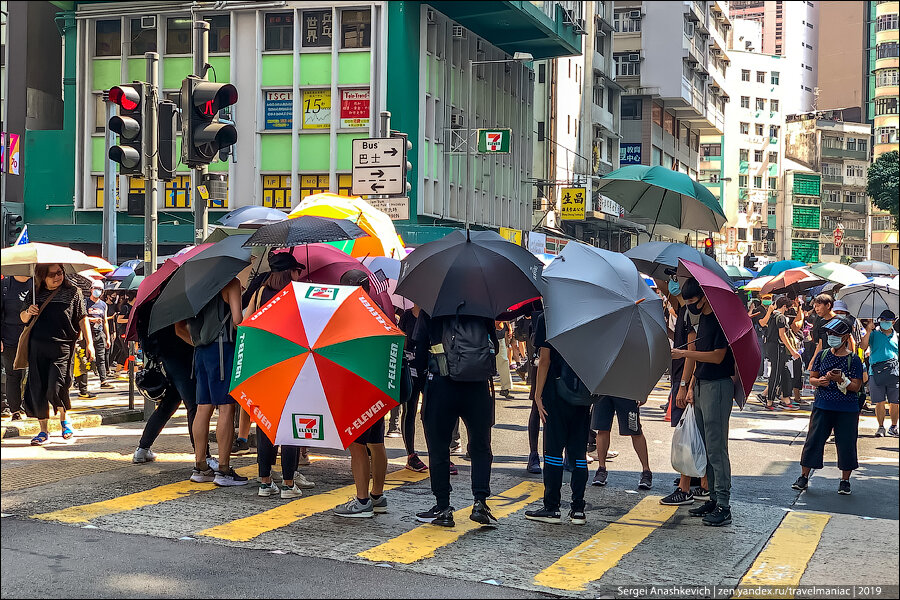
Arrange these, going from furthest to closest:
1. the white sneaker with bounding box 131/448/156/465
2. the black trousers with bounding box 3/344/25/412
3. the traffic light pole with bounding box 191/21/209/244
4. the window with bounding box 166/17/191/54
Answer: the window with bounding box 166/17/191/54 < the traffic light pole with bounding box 191/21/209/244 < the black trousers with bounding box 3/344/25/412 < the white sneaker with bounding box 131/448/156/465

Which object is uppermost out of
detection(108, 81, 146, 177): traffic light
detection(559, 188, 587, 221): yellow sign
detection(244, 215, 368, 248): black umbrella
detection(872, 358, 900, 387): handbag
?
detection(559, 188, 587, 221): yellow sign

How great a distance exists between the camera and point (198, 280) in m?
8.42

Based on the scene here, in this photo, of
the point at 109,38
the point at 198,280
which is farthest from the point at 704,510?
the point at 109,38

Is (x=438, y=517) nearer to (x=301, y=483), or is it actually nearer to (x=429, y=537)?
(x=429, y=537)

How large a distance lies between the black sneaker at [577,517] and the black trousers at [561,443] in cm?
3

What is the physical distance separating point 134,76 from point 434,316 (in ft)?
97.2

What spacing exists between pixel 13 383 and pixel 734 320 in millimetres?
7347

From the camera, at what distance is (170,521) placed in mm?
7297

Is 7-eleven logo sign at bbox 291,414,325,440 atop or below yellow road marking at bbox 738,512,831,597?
atop

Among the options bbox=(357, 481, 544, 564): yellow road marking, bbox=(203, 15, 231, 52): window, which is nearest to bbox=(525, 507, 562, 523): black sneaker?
bbox=(357, 481, 544, 564): yellow road marking

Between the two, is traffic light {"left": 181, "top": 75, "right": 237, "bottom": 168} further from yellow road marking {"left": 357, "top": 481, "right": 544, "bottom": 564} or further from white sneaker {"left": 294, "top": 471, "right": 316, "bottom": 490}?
yellow road marking {"left": 357, "top": 481, "right": 544, "bottom": 564}

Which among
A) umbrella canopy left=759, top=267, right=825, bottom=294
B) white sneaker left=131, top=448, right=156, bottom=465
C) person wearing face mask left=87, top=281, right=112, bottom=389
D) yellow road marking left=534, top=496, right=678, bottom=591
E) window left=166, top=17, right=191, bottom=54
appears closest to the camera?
yellow road marking left=534, top=496, right=678, bottom=591

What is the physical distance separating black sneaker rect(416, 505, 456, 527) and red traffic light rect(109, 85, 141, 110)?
631 centimetres

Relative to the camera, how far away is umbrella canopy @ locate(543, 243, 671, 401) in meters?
7.51
